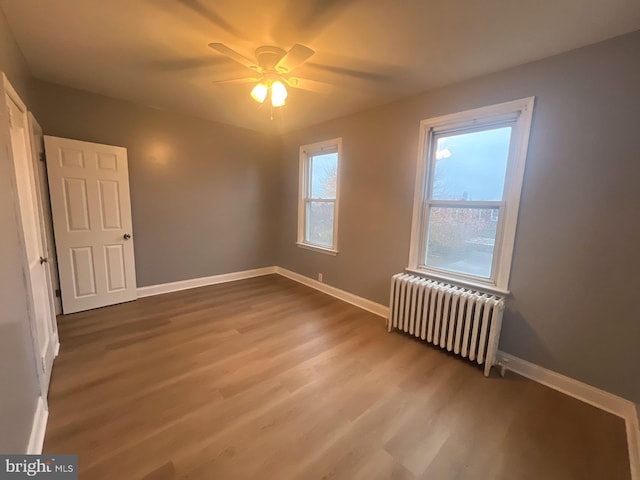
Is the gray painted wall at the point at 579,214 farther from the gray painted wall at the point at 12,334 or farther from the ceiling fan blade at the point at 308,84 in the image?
the gray painted wall at the point at 12,334

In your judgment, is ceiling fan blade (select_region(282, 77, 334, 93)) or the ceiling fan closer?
the ceiling fan

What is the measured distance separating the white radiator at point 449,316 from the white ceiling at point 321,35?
192 cm

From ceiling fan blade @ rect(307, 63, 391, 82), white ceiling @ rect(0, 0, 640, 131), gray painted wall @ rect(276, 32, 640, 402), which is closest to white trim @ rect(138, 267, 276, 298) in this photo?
→ white ceiling @ rect(0, 0, 640, 131)

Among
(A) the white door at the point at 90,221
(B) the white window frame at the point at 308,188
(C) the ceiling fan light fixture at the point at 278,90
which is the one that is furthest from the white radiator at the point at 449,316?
(A) the white door at the point at 90,221

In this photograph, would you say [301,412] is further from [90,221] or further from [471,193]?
[90,221]

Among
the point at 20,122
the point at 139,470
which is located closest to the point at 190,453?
the point at 139,470

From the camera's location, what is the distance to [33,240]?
2043mm

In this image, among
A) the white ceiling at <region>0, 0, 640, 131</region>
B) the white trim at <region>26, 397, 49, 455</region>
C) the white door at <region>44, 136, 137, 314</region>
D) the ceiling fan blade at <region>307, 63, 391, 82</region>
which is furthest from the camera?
the white door at <region>44, 136, 137, 314</region>

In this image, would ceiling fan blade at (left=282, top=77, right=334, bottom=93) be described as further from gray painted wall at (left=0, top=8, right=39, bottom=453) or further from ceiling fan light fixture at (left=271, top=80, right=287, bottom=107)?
gray painted wall at (left=0, top=8, right=39, bottom=453)

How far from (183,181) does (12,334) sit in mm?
2857

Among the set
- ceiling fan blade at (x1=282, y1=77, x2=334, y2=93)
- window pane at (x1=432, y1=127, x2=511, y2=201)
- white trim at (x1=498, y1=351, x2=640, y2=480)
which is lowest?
white trim at (x1=498, y1=351, x2=640, y2=480)

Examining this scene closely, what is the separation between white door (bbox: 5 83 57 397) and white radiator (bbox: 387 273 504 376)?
9.36ft

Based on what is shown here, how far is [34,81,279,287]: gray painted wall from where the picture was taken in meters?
3.06

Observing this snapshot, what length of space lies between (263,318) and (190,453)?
1.67m
